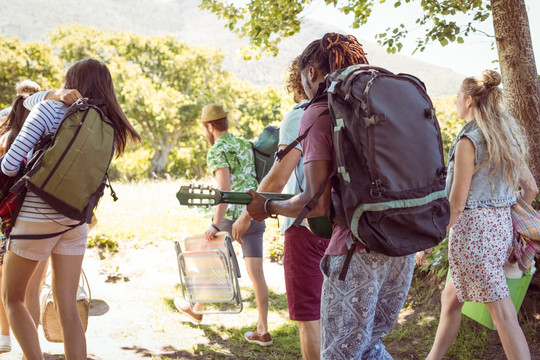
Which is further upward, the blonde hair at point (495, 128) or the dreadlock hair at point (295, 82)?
the dreadlock hair at point (295, 82)

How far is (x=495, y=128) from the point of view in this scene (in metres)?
3.20

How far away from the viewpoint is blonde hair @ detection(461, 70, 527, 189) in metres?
3.17

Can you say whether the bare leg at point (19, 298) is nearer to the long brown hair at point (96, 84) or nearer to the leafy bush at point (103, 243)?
the long brown hair at point (96, 84)

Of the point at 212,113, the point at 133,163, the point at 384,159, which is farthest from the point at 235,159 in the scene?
the point at 133,163

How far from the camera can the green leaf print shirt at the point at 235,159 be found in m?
4.55

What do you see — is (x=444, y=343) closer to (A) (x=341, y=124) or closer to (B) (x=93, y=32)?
(A) (x=341, y=124)

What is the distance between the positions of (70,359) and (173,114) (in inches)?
1818

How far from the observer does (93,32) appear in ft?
182

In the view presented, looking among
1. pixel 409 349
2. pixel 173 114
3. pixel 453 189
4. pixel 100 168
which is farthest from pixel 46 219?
pixel 173 114

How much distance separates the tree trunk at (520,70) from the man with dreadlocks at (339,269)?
304cm

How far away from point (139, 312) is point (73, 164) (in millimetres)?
3221

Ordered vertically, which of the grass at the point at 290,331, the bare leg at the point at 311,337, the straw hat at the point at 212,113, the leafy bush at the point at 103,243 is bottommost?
the grass at the point at 290,331

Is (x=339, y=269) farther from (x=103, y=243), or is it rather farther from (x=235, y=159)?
(x=103, y=243)

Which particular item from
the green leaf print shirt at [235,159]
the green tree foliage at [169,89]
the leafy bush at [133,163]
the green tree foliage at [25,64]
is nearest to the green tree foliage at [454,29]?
the green leaf print shirt at [235,159]
